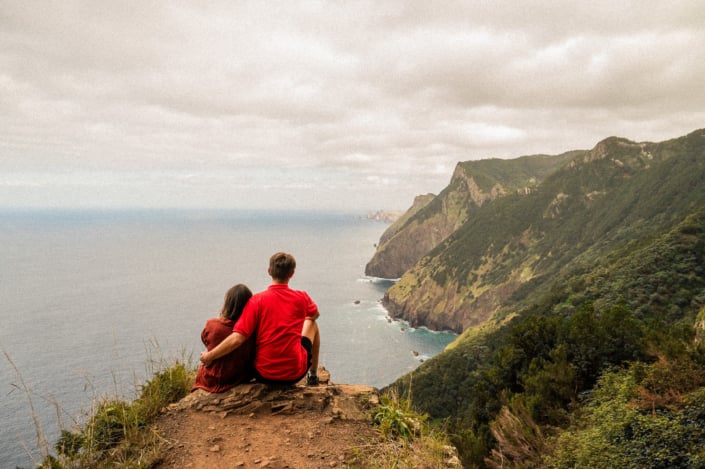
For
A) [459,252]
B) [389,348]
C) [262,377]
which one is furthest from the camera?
[459,252]

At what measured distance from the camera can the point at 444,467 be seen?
577 centimetres

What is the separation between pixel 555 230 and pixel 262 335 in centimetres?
18740

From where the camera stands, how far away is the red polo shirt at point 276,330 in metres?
6.81

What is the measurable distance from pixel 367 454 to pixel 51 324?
122 metres

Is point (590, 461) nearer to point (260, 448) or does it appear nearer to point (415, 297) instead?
point (260, 448)

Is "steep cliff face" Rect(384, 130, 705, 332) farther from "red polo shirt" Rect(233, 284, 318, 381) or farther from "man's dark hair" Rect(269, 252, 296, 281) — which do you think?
"man's dark hair" Rect(269, 252, 296, 281)

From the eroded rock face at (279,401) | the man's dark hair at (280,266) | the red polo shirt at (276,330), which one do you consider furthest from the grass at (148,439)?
the man's dark hair at (280,266)

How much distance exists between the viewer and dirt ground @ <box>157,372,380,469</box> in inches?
220

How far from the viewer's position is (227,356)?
22.7 ft

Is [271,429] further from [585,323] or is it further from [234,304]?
[585,323]

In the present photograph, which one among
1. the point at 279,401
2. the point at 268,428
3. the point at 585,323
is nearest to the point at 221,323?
the point at 279,401

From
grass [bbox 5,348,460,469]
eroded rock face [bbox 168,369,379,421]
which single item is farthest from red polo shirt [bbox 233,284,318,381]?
grass [bbox 5,348,460,469]

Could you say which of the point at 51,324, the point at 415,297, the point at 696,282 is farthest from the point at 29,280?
the point at 696,282

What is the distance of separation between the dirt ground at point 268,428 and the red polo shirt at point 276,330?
1.45ft
